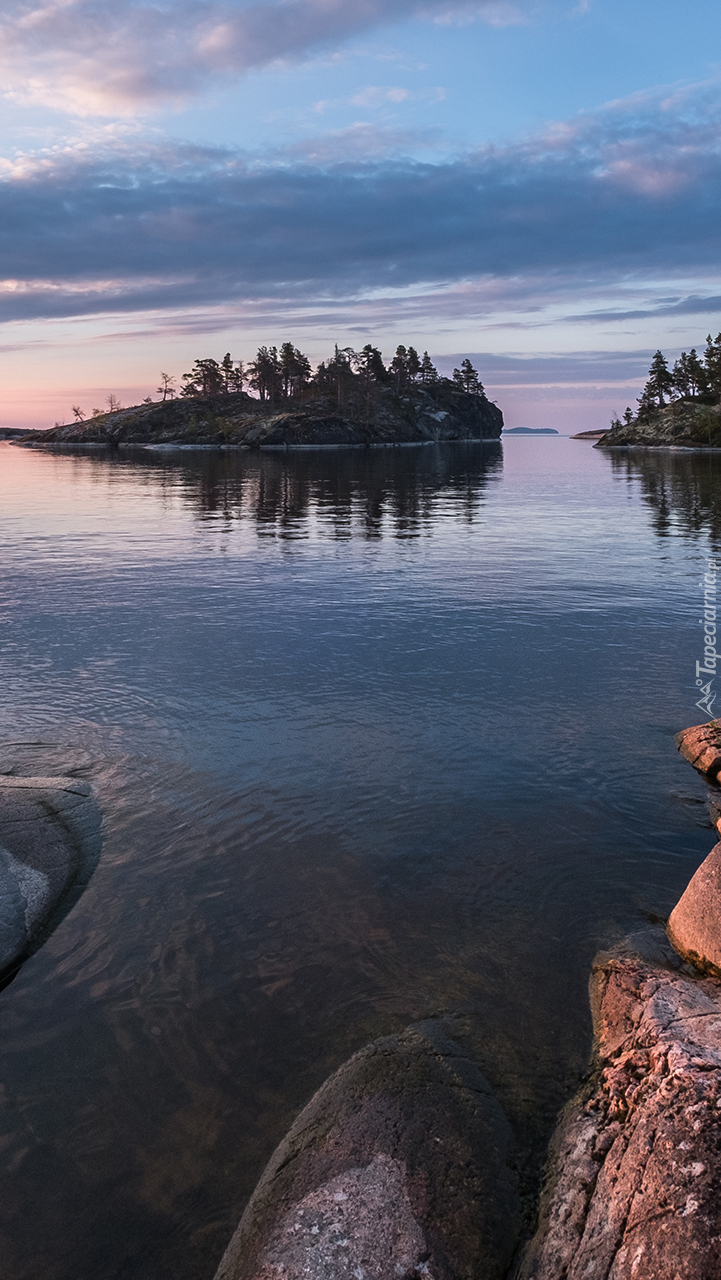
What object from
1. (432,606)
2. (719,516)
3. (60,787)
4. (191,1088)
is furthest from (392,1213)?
(719,516)

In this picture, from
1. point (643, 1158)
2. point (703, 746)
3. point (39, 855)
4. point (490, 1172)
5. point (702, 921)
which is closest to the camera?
point (643, 1158)

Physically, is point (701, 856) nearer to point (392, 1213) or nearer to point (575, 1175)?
point (575, 1175)

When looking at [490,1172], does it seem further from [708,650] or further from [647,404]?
[647,404]

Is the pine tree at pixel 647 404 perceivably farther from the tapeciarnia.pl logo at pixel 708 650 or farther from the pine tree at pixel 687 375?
the tapeciarnia.pl logo at pixel 708 650

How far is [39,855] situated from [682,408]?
19751 centimetres

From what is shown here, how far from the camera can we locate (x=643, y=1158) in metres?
5.77

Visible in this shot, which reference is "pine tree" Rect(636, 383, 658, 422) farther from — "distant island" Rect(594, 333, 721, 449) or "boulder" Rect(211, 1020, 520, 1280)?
"boulder" Rect(211, 1020, 520, 1280)

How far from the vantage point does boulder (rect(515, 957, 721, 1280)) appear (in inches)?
199

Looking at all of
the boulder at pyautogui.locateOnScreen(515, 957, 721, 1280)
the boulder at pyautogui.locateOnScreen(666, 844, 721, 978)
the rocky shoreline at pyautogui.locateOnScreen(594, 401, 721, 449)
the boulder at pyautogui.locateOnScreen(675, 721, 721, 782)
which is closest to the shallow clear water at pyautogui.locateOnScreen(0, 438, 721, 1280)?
the boulder at pyautogui.locateOnScreen(675, 721, 721, 782)

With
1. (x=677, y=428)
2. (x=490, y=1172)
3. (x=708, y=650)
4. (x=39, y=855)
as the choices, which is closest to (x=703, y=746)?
(x=708, y=650)

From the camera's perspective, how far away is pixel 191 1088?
7.56 m

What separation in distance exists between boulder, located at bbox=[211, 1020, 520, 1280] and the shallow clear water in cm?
36

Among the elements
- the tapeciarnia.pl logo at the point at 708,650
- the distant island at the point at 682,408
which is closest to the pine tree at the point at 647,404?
the distant island at the point at 682,408

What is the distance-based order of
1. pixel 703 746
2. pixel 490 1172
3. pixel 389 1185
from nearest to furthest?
pixel 389 1185, pixel 490 1172, pixel 703 746
